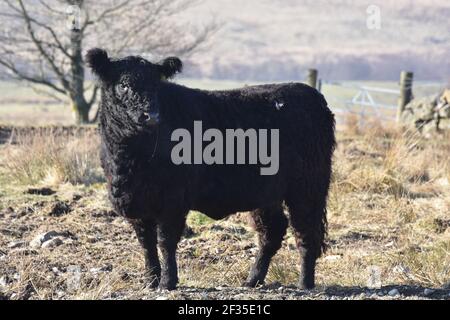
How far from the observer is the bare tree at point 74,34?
18.5 meters

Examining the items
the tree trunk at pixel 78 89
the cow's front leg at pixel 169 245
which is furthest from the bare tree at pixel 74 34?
the cow's front leg at pixel 169 245

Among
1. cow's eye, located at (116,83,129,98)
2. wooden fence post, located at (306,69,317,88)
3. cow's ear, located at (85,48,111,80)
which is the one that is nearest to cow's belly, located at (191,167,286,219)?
cow's eye, located at (116,83,129,98)

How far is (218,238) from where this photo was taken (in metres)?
8.67

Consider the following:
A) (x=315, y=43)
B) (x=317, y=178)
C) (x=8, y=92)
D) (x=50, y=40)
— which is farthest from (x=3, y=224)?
(x=315, y=43)

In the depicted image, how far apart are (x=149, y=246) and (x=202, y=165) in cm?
83

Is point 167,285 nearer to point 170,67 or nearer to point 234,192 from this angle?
point 234,192

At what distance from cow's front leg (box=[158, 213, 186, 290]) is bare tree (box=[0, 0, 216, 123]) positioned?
40.0 feet

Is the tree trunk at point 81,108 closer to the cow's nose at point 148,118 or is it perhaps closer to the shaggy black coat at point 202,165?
the shaggy black coat at point 202,165

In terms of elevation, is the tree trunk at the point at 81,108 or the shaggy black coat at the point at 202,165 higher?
the tree trunk at the point at 81,108

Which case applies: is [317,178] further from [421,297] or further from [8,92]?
[8,92]

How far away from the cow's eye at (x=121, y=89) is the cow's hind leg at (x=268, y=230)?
1942 millimetres

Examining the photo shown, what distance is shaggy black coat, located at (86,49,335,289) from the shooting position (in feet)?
21.2

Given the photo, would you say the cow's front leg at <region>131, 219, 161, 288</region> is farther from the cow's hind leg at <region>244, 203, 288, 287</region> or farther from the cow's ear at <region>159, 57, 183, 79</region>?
the cow's ear at <region>159, 57, 183, 79</region>

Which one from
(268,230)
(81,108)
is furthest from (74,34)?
(268,230)
